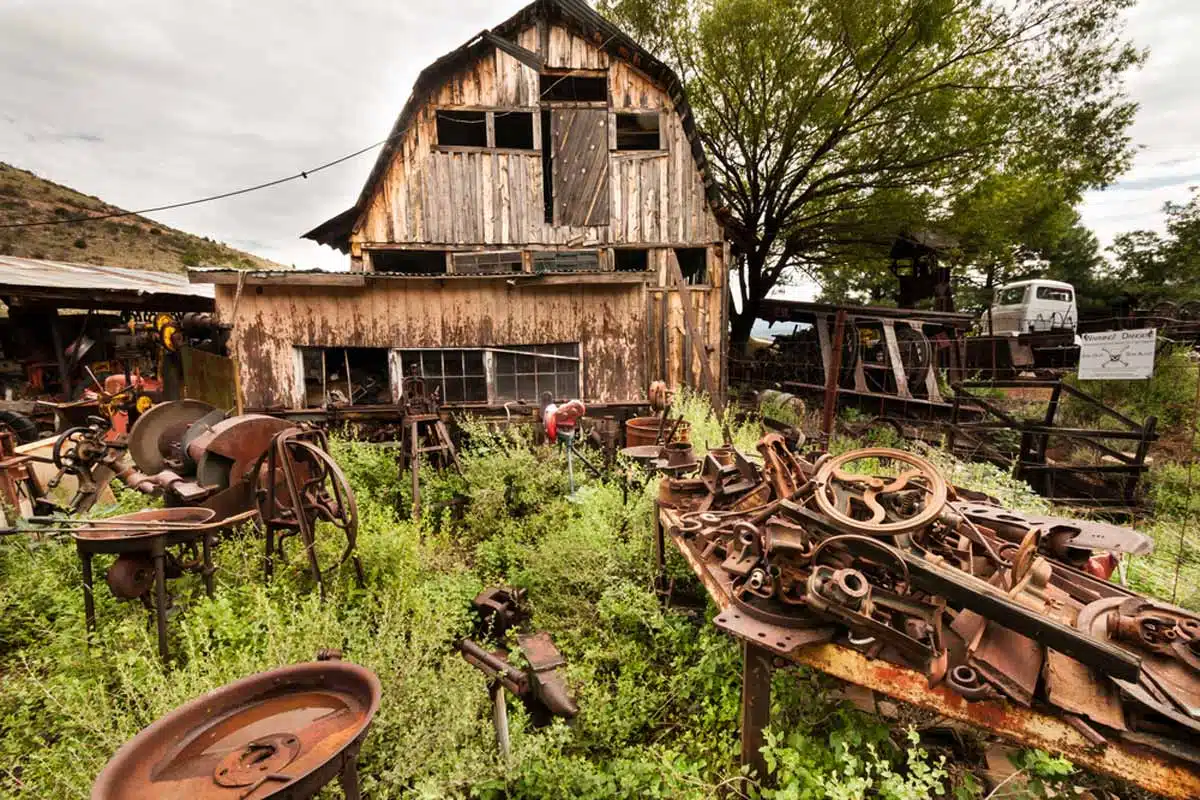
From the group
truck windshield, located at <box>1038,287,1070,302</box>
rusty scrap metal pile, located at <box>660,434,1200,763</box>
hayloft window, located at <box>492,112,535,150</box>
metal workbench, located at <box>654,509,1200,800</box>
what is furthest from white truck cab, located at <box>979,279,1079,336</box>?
metal workbench, located at <box>654,509,1200,800</box>

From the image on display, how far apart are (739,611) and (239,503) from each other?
15.1 ft

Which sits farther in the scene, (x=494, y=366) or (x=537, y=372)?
(x=537, y=372)

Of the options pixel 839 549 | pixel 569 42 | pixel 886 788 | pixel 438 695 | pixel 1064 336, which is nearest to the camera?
pixel 886 788

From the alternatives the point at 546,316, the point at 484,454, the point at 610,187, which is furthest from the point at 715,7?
the point at 484,454

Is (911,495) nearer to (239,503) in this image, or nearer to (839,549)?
(839,549)

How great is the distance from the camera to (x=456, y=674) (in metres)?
3.27

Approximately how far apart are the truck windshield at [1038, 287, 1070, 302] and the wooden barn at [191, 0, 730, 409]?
51.0 feet

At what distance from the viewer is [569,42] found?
9508mm

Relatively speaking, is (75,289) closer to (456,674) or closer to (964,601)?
(456,674)

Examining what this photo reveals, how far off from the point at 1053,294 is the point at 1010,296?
1261 mm

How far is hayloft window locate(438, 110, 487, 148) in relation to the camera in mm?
9531

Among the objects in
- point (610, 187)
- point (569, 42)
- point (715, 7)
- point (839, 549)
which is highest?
point (715, 7)

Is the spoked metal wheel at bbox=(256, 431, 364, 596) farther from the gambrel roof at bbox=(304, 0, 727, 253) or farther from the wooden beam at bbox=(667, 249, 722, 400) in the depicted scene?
the wooden beam at bbox=(667, 249, 722, 400)

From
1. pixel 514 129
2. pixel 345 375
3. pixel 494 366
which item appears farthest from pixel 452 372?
pixel 514 129
